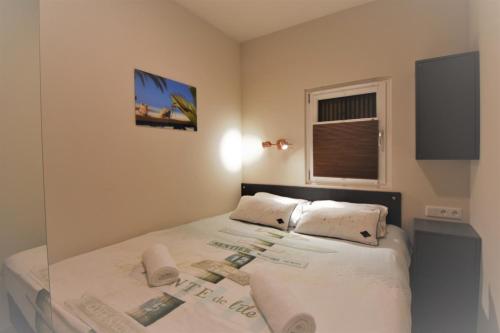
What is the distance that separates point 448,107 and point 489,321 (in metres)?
1.35

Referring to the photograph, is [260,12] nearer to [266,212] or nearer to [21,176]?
[266,212]

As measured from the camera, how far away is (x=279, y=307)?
949 millimetres

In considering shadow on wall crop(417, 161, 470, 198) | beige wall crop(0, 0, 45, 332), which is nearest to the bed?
beige wall crop(0, 0, 45, 332)

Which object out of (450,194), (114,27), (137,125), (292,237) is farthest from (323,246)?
(114,27)

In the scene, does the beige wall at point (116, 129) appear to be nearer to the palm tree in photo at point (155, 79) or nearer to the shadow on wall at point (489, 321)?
the palm tree in photo at point (155, 79)

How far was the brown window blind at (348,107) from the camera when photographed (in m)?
2.38

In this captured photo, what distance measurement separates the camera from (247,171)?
10.4 ft

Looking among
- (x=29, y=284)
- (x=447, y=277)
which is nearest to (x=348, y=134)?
(x=447, y=277)

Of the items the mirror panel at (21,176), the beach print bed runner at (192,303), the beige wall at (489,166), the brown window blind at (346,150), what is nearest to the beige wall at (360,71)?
the brown window blind at (346,150)

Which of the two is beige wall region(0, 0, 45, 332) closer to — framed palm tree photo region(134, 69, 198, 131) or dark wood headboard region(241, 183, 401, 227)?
framed palm tree photo region(134, 69, 198, 131)

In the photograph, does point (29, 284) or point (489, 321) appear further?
point (489, 321)

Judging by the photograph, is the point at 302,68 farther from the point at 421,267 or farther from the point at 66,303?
the point at 66,303

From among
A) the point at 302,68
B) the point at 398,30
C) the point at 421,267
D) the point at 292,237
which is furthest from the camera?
the point at 302,68

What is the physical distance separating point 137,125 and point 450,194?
102 inches
